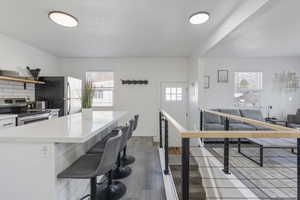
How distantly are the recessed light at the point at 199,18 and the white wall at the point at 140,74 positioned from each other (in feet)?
8.89

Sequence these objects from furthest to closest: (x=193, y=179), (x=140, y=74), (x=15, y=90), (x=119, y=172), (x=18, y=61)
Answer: (x=140, y=74)
(x=18, y=61)
(x=15, y=90)
(x=193, y=179)
(x=119, y=172)

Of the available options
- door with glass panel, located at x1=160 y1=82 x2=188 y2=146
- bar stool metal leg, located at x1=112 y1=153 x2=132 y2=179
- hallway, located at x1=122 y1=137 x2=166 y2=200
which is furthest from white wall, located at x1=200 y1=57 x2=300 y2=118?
bar stool metal leg, located at x1=112 y1=153 x2=132 y2=179

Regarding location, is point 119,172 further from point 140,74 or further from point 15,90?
point 140,74

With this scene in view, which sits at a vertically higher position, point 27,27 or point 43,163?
point 27,27

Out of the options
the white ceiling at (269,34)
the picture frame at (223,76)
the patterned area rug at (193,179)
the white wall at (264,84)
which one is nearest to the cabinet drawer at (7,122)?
the patterned area rug at (193,179)

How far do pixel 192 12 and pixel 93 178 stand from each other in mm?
2917

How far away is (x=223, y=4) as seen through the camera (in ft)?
8.52

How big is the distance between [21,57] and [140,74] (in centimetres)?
340

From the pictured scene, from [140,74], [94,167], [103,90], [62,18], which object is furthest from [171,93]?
[94,167]

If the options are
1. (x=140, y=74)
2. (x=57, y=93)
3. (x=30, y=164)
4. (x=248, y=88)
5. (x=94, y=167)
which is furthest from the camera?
(x=248, y=88)

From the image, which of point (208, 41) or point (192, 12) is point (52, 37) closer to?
point (192, 12)

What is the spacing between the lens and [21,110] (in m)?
3.90

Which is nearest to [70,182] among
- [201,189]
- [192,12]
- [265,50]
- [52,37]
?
[201,189]

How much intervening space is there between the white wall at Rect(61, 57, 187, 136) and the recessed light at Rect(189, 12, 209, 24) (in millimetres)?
2710
